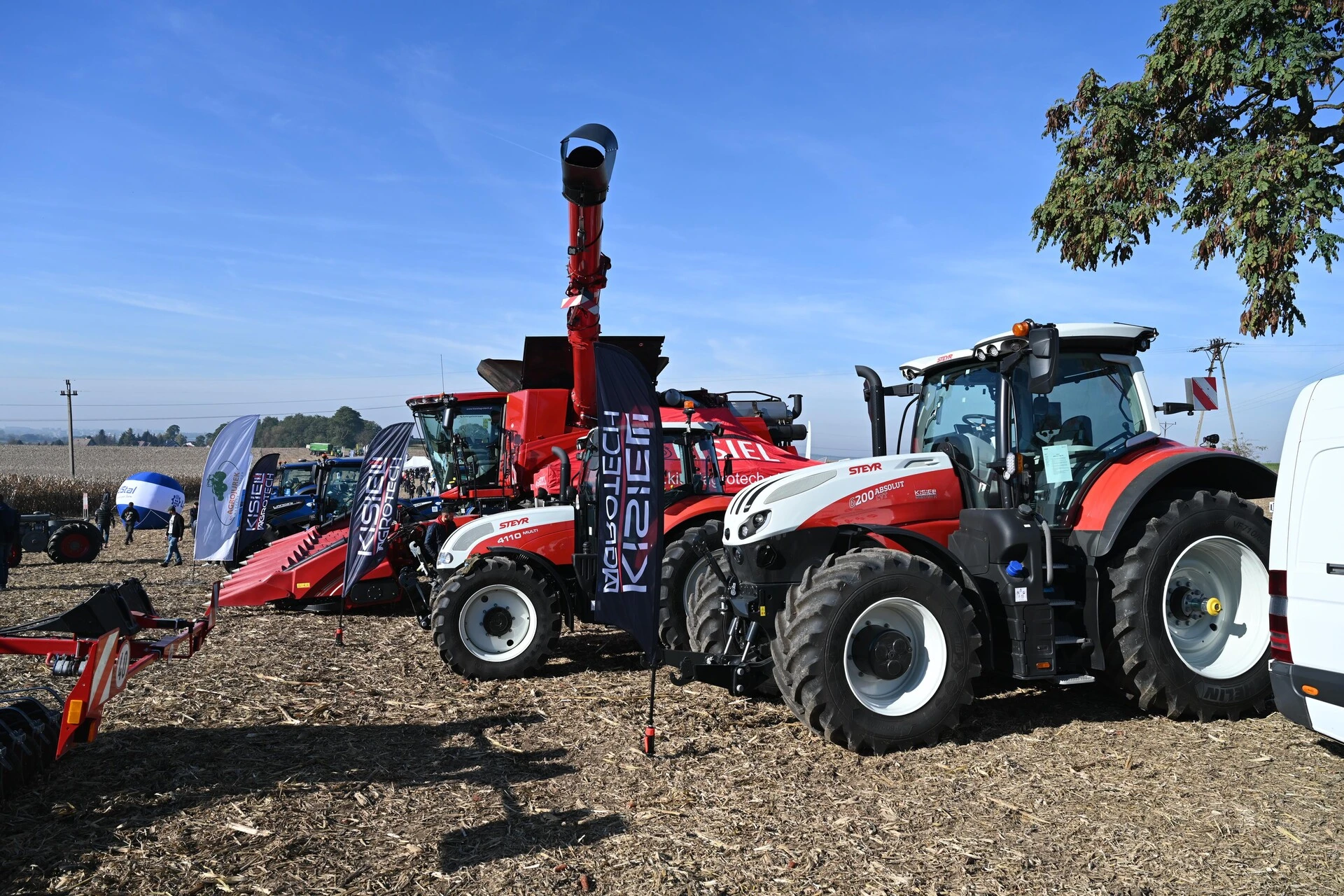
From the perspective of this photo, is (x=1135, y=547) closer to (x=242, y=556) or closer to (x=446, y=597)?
(x=446, y=597)

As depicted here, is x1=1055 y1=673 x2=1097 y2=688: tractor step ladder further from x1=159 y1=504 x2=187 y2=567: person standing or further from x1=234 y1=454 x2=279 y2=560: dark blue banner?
x1=159 y1=504 x2=187 y2=567: person standing

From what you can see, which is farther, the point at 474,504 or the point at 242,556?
the point at 242,556

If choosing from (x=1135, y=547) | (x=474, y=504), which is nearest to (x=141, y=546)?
(x=474, y=504)

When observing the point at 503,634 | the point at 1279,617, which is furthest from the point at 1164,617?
the point at 503,634

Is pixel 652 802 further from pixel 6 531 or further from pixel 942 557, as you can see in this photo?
pixel 6 531

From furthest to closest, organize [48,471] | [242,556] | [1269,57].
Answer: [48,471] < [242,556] < [1269,57]

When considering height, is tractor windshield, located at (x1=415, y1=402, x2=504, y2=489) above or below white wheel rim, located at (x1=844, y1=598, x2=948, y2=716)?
above

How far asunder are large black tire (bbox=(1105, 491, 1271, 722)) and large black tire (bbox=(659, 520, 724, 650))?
9.36 ft

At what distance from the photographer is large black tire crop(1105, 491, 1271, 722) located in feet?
17.4

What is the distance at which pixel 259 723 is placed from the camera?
5688mm

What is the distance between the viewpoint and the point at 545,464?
11164mm

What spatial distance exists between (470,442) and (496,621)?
472 cm

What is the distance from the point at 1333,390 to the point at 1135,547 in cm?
147

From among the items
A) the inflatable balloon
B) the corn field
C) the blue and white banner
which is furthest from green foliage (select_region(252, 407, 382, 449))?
the blue and white banner
